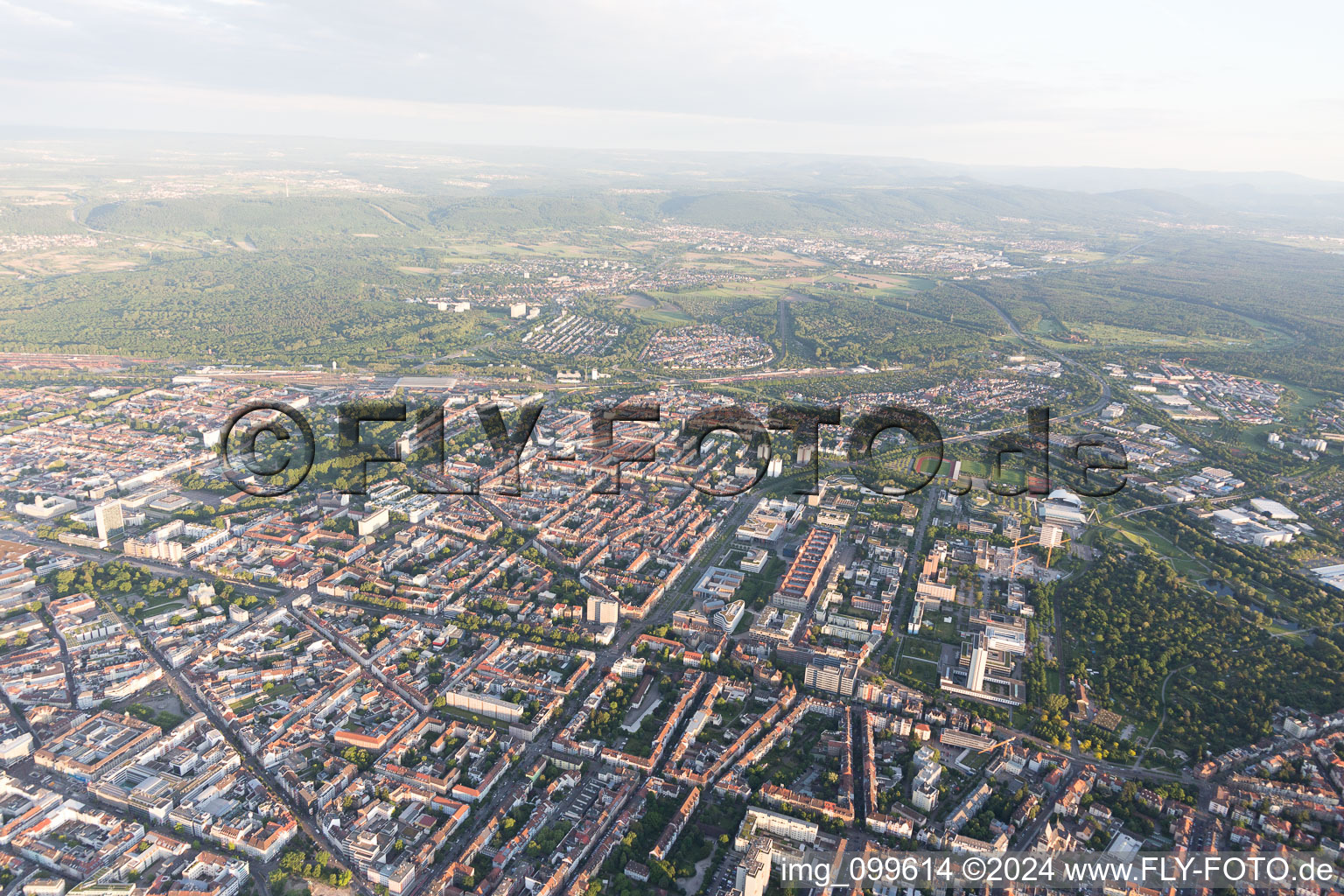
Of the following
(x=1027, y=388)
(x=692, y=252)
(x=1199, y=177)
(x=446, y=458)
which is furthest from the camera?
(x=1199, y=177)

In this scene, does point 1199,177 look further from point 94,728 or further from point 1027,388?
point 94,728

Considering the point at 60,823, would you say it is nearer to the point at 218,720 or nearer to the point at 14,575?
the point at 218,720

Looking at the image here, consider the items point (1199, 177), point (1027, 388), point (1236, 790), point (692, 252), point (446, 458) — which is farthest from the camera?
point (1199, 177)

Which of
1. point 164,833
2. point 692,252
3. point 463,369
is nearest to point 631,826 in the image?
point 164,833

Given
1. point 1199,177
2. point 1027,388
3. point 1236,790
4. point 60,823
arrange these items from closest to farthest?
point 60,823 → point 1236,790 → point 1027,388 → point 1199,177

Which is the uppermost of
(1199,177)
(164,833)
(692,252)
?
(1199,177)

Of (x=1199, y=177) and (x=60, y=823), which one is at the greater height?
(x=1199, y=177)

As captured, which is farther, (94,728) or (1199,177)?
(1199,177)

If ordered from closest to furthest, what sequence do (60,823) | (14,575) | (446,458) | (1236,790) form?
(60,823)
(1236,790)
(14,575)
(446,458)

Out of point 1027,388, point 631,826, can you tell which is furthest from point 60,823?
point 1027,388
